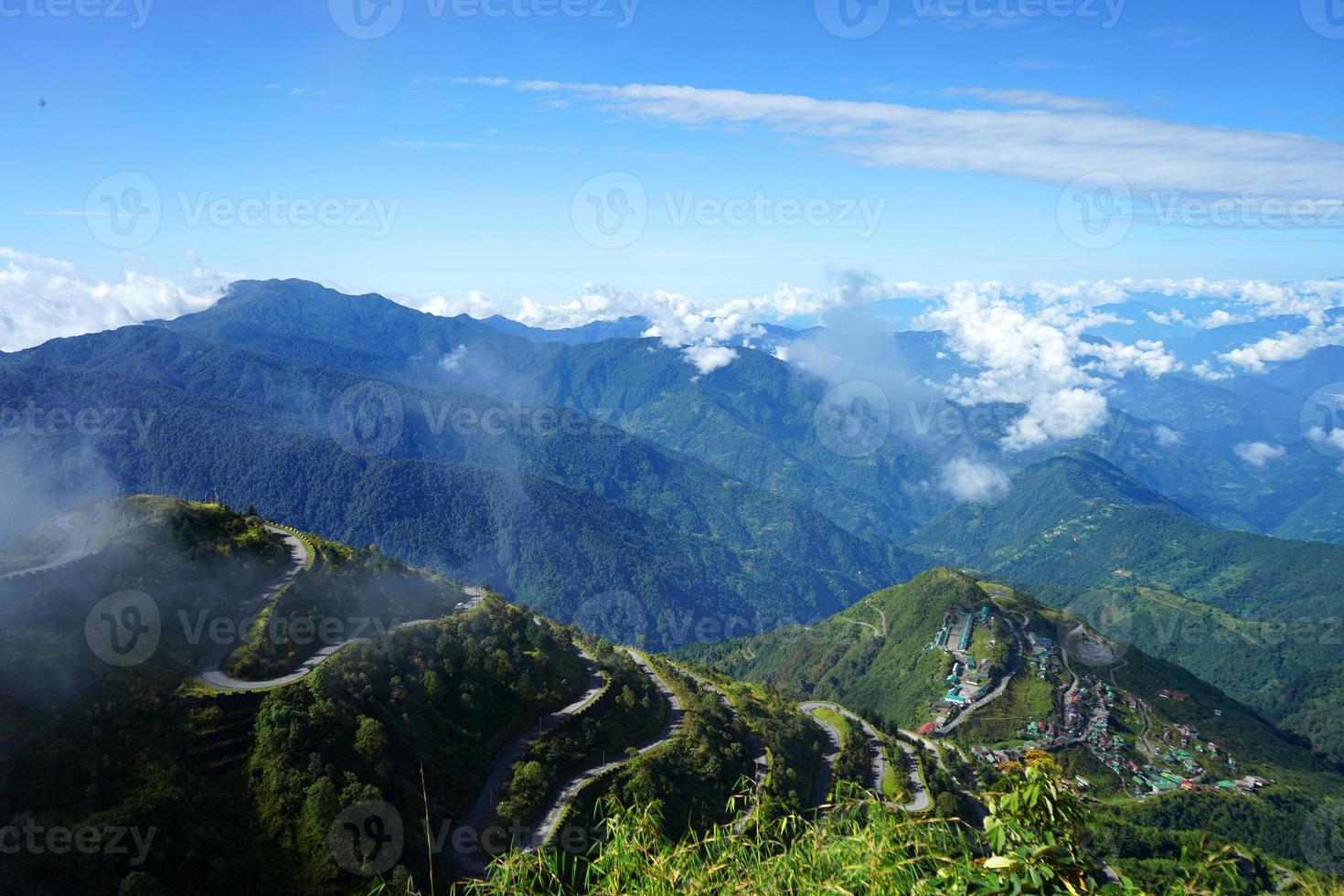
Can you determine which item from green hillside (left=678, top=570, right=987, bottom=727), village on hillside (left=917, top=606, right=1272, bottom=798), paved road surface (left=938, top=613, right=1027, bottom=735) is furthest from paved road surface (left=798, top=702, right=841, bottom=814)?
green hillside (left=678, top=570, right=987, bottom=727)

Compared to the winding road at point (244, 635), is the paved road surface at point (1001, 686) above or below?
below

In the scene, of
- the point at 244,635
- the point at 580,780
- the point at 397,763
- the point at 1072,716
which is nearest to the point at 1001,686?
the point at 1072,716

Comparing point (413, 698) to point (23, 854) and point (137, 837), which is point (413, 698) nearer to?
point (137, 837)

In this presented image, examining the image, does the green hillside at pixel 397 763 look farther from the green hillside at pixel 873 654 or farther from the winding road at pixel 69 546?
the green hillside at pixel 873 654

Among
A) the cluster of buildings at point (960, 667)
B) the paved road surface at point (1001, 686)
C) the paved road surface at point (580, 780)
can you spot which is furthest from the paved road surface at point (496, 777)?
the cluster of buildings at point (960, 667)

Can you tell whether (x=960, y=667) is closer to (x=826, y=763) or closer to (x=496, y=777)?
(x=826, y=763)

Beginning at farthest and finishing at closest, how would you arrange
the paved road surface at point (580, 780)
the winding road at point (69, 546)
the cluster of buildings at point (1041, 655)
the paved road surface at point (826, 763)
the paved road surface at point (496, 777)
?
the cluster of buildings at point (1041, 655)
the paved road surface at point (826, 763)
the winding road at point (69, 546)
the paved road surface at point (580, 780)
the paved road surface at point (496, 777)

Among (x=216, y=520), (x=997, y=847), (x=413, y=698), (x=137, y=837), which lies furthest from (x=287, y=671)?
(x=997, y=847)
